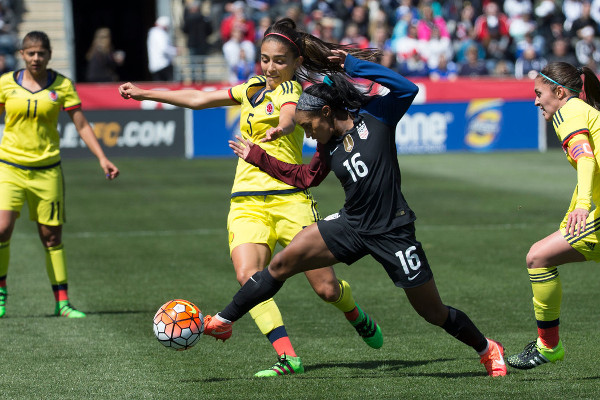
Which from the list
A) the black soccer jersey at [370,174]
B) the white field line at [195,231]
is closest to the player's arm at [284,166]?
the black soccer jersey at [370,174]

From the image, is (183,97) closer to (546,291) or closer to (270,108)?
(270,108)

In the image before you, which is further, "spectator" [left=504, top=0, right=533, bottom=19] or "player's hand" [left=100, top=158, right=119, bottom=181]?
"spectator" [left=504, top=0, right=533, bottom=19]

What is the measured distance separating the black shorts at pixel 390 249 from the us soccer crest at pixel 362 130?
54cm

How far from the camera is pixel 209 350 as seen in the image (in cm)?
767

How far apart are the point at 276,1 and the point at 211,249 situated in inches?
742

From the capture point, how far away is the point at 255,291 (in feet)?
21.2

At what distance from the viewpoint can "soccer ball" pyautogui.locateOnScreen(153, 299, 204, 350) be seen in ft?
21.3

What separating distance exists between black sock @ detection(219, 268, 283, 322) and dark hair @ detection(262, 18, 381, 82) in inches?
56.6

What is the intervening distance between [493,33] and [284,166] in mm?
24688

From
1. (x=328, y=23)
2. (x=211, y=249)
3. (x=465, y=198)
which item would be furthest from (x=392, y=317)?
(x=328, y=23)

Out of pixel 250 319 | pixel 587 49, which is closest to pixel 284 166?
pixel 250 319

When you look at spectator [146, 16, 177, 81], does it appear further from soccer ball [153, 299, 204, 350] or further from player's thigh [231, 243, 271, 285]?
soccer ball [153, 299, 204, 350]

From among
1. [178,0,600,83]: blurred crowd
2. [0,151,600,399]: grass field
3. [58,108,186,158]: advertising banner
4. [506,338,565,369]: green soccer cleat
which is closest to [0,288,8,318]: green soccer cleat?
[0,151,600,399]: grass field

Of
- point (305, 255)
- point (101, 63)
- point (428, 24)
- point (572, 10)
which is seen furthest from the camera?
point (572, 10)
